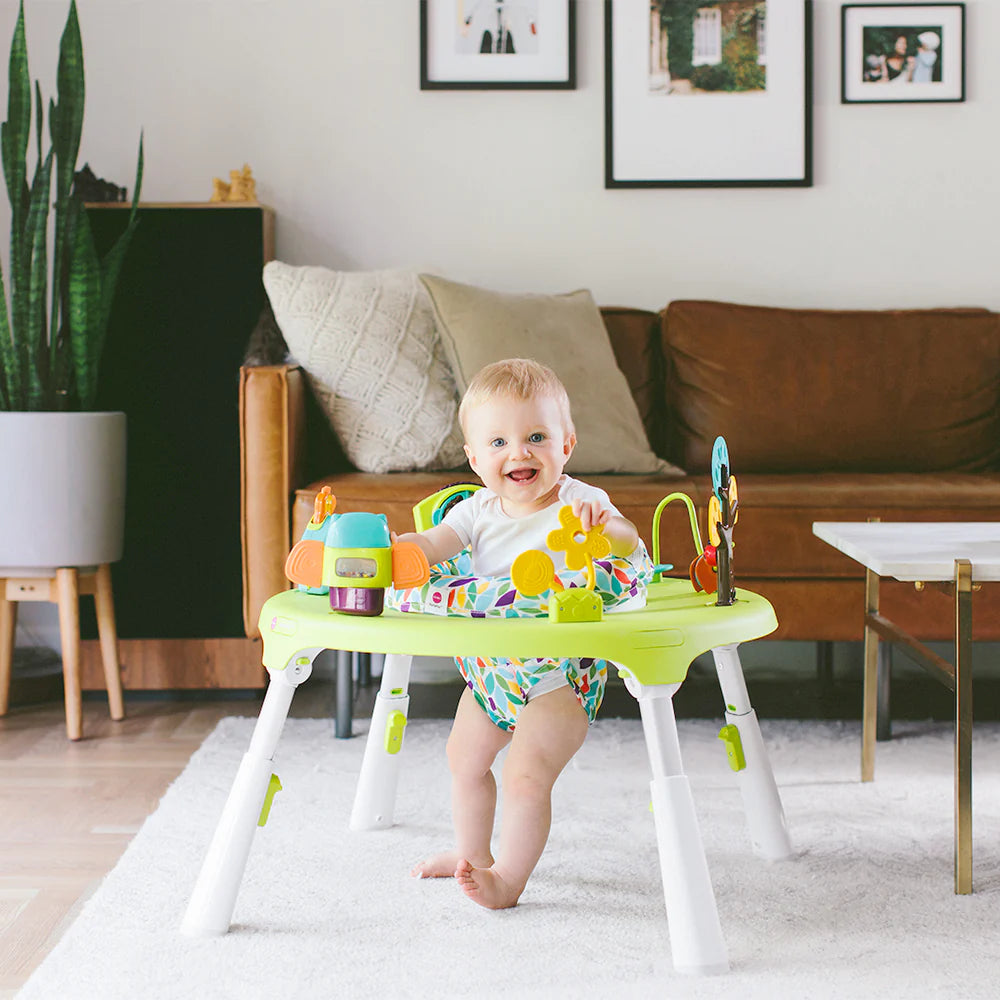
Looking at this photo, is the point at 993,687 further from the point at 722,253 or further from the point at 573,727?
the point at 573,727

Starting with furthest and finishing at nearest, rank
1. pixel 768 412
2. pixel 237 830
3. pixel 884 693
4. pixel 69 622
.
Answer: pixel 768 412 < pixel 69 622 < pixel 884 693 < pixel 237 830

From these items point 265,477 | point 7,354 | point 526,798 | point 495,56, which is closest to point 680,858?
point 526,798

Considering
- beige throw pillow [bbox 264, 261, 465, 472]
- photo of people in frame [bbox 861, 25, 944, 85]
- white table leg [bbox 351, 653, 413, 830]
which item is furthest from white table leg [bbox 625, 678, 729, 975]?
photo of people in frame [bbox 861, 25, 944, 85]

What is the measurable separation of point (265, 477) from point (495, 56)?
135 centimetres

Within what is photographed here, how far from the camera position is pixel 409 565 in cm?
127

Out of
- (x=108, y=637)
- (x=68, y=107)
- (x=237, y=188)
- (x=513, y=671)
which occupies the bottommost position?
(x=108, y=637)

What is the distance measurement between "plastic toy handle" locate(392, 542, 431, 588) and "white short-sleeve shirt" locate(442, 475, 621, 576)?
187mm

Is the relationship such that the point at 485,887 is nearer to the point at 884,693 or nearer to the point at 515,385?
the point at 515,385

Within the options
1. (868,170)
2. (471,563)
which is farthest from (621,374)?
(471,563)

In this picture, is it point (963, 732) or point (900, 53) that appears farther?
point (900, 53)

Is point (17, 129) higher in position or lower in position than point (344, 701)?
higher

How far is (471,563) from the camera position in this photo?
4.87 ft

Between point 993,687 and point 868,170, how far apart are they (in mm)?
1303

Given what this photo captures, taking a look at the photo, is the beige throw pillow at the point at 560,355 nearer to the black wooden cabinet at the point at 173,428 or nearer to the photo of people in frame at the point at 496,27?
the black wooden cabinet at the point at 173,428
